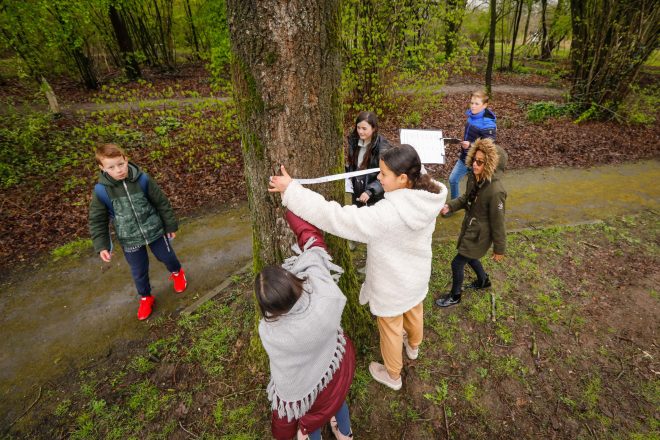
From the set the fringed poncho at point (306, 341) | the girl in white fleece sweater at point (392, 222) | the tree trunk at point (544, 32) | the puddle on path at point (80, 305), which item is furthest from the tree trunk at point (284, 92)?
the tree trunk at point (544, 32)

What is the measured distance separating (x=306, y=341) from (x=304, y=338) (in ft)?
0.09

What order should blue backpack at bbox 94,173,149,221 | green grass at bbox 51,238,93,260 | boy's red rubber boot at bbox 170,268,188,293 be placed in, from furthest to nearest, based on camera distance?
green grass at bbox 51,238,93,260, boy's red rubber boot at bbox 170,268,188,293, blue backpack at bbox 94,173,149,221

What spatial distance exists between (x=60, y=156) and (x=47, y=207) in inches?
99.9

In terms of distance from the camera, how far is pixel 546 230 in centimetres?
526

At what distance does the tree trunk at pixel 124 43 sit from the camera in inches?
554

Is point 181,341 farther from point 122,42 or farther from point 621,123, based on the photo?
point 122,42

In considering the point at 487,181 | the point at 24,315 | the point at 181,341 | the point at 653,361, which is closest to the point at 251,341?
the point at 181,341

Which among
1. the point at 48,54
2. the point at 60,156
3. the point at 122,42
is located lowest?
the point at 60,156

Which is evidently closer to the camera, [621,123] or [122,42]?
[621,123]

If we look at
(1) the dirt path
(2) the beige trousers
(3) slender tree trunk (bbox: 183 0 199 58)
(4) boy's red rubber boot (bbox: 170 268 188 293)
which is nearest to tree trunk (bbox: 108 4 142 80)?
(3) slender tree trunk (bbox: 183 0 199 58)

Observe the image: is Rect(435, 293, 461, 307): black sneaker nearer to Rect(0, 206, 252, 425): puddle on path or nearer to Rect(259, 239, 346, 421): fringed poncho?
Rect(259, 239, 346, 421): fringed poncho

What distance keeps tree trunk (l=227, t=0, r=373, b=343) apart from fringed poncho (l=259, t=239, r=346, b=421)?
68cm

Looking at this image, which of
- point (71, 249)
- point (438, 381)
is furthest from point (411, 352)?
point (71, 249)

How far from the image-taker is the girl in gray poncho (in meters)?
1.65
